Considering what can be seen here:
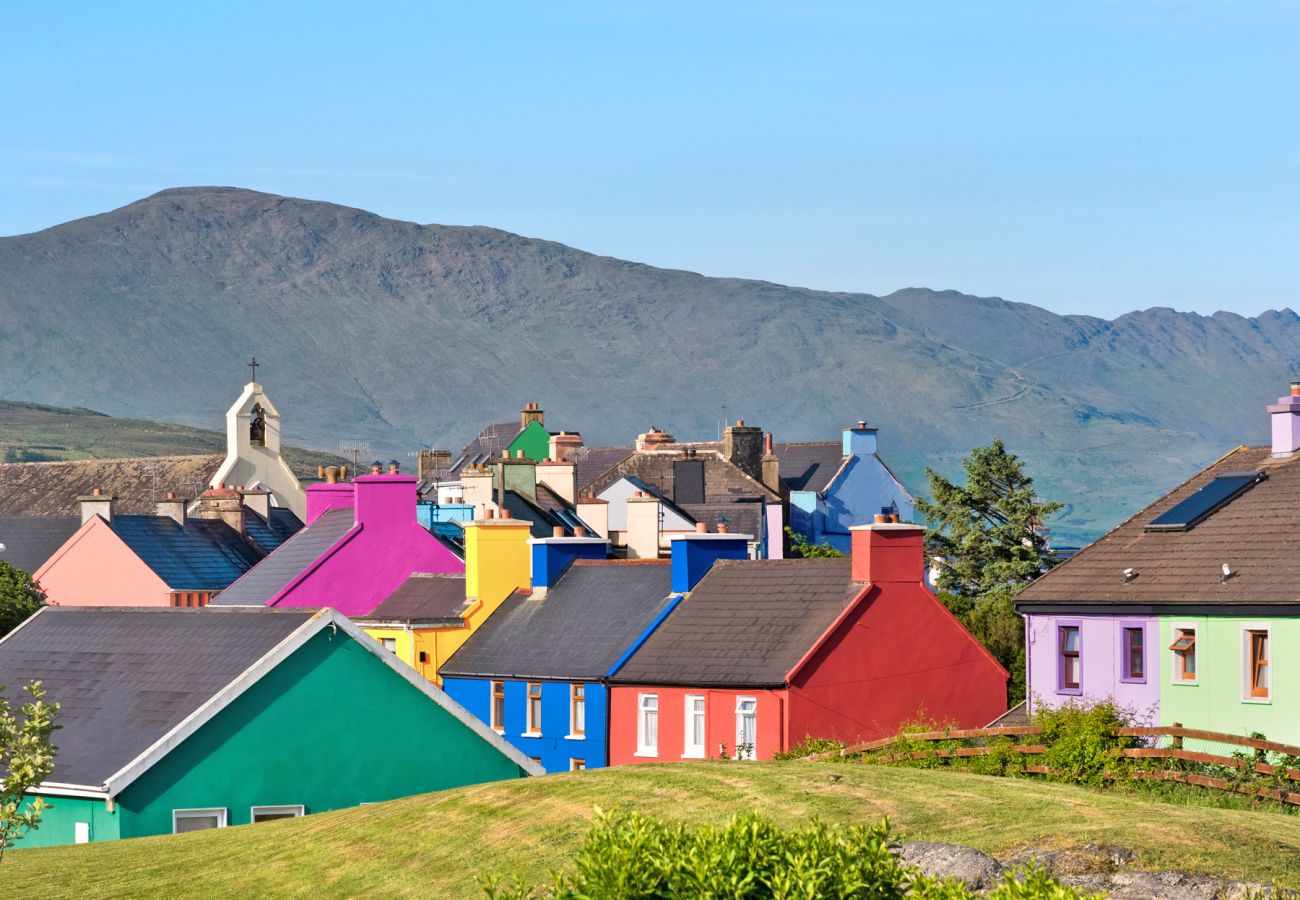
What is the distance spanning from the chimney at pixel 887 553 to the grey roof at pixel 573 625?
5.76 m

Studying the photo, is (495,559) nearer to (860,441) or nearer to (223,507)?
(223,507)

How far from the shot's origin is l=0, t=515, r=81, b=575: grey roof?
87.4m

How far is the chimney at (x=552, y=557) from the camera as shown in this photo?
54.9 m

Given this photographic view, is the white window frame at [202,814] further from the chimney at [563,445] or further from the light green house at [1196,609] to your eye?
the chimney at [563,445]

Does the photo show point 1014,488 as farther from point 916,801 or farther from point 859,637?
point 916,801

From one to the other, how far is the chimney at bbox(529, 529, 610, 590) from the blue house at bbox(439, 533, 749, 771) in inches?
1.5

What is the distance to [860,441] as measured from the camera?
123 metres

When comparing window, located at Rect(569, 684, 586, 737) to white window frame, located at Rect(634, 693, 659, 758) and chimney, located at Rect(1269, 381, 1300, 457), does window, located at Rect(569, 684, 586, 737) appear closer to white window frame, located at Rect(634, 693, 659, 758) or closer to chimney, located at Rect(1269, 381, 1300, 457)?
white window frame, located at Rect(634, 693, 659, 758)

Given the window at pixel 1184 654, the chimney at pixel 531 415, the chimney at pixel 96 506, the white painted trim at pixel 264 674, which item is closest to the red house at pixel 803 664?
the window at pixel 1184 654

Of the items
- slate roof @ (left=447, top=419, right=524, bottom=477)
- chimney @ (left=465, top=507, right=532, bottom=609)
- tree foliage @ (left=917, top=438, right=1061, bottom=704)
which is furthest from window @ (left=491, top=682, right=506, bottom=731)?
slate roof @ (left=447, top=419, right=524, bottom=477)

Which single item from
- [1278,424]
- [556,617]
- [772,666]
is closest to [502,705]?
[556,617]

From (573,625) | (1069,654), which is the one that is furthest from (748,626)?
(1069,654)

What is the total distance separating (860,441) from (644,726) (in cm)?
7592

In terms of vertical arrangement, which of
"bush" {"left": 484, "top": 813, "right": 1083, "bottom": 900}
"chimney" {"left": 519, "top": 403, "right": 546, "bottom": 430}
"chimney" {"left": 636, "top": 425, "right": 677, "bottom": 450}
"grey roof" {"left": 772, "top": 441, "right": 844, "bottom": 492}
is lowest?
"bush" {"left": 484, "top": 813, "right": 1083, "bottom": 900}
